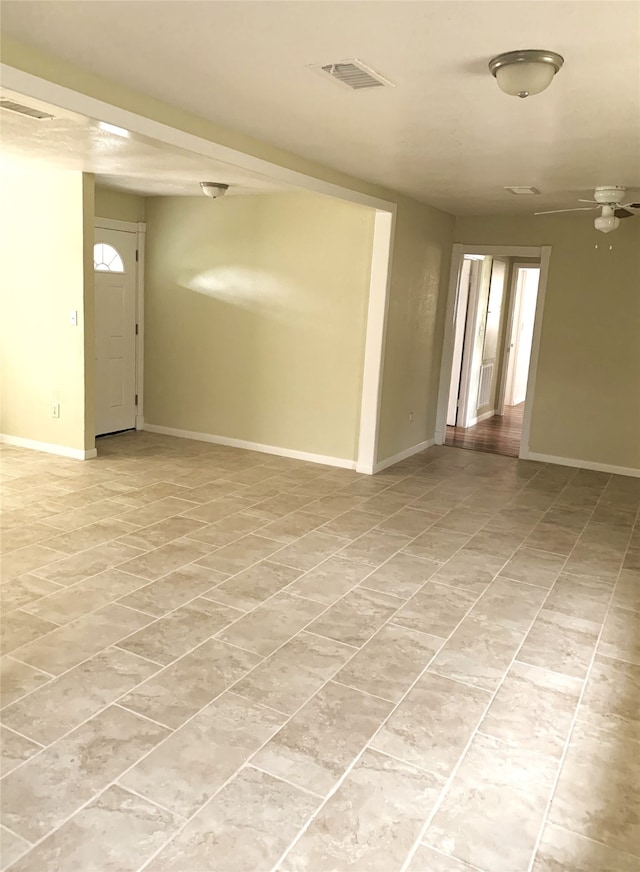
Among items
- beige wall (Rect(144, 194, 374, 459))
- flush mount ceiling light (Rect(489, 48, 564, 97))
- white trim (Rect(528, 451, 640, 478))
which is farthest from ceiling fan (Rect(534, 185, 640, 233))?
flush mount ceiling light (Rect(489, 48, 564, 97))

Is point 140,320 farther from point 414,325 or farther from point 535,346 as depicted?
point 535,346

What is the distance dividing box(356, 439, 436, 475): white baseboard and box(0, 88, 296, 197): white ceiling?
97.8 inches

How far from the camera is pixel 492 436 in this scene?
315 inches

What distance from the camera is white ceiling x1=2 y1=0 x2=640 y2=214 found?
7.10ft

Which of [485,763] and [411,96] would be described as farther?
[411,96]

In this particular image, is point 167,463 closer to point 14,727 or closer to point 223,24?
point 14,727

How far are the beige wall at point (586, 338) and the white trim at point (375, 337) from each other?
1675 millimetres

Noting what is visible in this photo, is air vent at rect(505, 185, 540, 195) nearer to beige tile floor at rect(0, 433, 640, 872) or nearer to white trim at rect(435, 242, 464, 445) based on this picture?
white trim at rect(435, 242, 464, 445)

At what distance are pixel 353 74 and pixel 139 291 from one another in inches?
185

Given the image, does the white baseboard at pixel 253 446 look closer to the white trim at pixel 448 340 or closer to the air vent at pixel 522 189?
the white trim at pixel 448 340

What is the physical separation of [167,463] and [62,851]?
4222 millimetres

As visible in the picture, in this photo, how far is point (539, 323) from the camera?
6.66m

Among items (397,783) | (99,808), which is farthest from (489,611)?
(99,808)

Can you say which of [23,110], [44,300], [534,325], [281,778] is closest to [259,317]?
[44,300]
